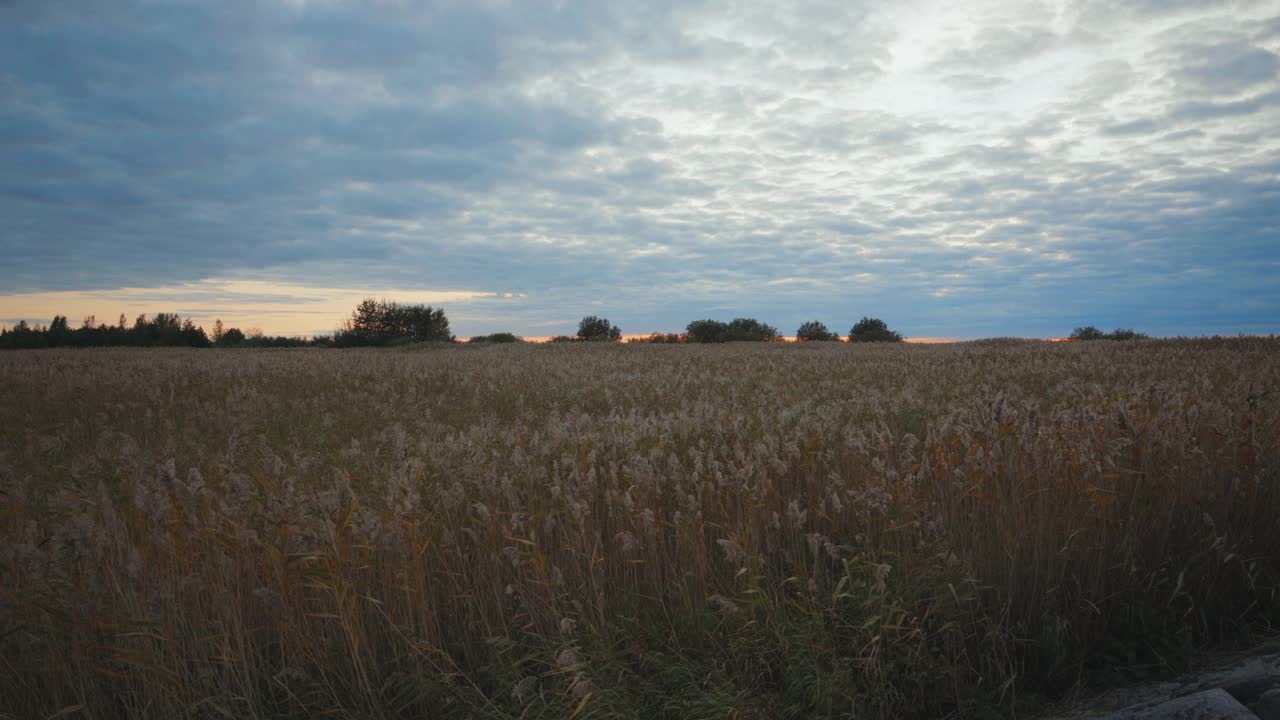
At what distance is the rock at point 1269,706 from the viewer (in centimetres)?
247

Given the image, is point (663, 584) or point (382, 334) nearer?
point (663, 584)

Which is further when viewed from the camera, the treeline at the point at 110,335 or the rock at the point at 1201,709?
the treeline at the point at 110,335

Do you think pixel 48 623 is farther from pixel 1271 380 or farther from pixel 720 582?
pixel 1271 380

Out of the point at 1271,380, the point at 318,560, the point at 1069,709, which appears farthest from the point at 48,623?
the point at 1271,380

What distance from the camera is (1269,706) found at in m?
2.51

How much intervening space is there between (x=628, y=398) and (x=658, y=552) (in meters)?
6.99

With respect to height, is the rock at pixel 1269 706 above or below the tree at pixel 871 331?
below

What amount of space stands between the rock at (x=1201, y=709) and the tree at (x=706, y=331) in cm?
3499

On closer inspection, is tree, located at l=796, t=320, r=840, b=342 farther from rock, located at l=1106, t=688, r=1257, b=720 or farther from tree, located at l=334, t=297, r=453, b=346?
rock, located at l=1106, t=688, r=1257, b=720

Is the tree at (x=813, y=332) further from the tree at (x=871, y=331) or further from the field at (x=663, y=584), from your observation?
the field at (x=663, y=584)

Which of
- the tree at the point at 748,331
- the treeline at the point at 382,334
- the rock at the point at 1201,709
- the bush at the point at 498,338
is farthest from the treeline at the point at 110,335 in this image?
the rock at the point at 1201,709

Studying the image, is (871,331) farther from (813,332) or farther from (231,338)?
(231,338)

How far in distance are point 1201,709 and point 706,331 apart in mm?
36513

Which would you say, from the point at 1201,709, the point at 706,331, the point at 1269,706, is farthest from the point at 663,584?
the point at 706,331
